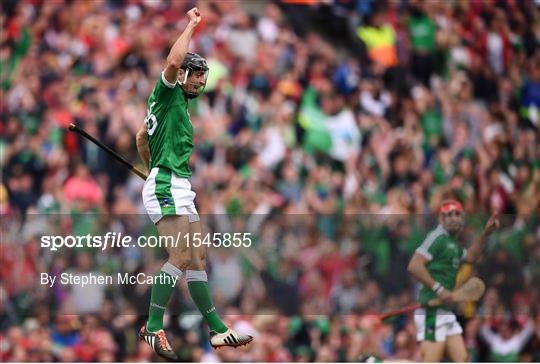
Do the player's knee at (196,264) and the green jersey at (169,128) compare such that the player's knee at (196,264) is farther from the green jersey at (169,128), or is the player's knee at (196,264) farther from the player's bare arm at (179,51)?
the player's bare arm at (179,51)

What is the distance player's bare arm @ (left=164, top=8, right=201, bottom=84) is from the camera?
1097 cm

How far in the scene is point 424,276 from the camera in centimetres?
1415

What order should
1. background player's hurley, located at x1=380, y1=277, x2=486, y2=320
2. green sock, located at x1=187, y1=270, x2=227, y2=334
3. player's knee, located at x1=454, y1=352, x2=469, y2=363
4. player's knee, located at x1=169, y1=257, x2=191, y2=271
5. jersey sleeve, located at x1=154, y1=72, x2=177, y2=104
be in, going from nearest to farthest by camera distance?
1. jersey sleeve, located at x1=154, y1=72, x2=177, y2=104
2. player's knee, located at x1=169, y1=257, x2=191, y2=271
3. green sock, located at x1=187, y1=270, x2=227, y2=334
4. background player's hurley, located at x1=380, y1=277, x2=486, y2=320
5. player's knee, located at x1=454, y1=352, x2=469, y2=363

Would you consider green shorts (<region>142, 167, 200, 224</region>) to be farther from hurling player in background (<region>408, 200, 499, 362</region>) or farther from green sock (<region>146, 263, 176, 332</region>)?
hurling player in background (<region>408, 200, 499, 362</region>)

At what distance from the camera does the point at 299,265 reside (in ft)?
47.6

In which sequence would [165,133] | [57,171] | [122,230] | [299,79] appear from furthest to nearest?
[299,79], [57,171], [122,230], [165,133]

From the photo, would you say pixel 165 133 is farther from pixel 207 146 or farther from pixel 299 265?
pixel 207 146

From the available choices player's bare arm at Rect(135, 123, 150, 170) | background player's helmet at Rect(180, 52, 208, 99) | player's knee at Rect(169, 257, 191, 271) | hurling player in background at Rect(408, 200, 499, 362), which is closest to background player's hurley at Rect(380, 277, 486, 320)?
hurling player in background at Rect(408, 200, 499, 362)

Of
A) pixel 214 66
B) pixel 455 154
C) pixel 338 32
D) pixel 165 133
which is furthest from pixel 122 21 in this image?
pixel 165 133

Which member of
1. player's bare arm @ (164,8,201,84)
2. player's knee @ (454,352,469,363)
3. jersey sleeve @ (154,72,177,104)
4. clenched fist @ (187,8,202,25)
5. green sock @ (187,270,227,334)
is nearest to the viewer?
player's bare arm @ (164,8,201,84)

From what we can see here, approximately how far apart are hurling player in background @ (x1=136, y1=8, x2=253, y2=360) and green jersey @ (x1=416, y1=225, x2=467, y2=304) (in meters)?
3.05

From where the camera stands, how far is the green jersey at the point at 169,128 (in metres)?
11.3

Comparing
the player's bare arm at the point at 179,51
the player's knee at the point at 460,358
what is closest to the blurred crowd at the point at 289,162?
the player's knee at the point at 460,358

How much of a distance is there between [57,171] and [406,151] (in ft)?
13.3
